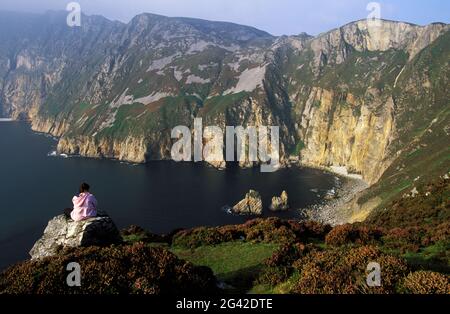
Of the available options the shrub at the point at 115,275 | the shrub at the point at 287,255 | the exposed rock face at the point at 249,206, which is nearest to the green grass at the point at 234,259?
the shrub at the point at 287,255

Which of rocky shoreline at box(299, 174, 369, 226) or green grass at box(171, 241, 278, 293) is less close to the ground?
green grass at box(171, 241, 278, 293)

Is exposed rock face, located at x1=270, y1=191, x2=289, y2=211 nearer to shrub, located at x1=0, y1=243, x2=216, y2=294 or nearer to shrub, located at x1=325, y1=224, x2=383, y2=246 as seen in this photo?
shrub, located at x1=325, y1=224, x2=383, y2=246

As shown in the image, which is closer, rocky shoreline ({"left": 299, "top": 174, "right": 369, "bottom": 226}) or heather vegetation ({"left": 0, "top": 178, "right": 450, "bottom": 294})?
heather vegetation ({"left": 0, "top": 178, "right": 450, "bottom": 294})

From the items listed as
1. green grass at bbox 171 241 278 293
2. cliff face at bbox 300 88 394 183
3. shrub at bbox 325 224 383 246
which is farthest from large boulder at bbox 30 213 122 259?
cliff face at bbox 300 88 394 183

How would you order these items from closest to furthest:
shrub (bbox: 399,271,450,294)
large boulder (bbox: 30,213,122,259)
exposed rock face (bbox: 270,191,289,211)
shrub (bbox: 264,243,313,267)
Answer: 1. shrub (bbox: 399,271,450,294)
2. shrub (bbox: 264,243,313,267)
3. large boulder (bbox: 30,213,122,259)
4. exposed rock face (bbox: 270,191,289,211)

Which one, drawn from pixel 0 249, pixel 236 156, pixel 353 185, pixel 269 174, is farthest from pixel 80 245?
pixel 236 156

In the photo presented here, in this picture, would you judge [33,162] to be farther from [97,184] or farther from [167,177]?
[167,177]
